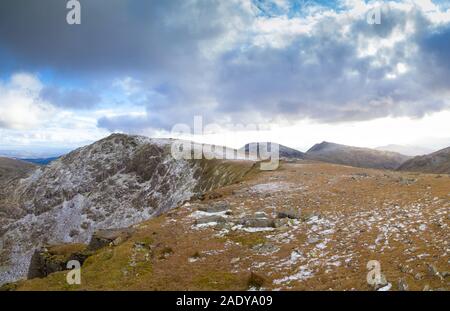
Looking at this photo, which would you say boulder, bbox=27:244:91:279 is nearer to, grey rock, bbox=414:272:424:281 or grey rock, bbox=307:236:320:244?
grey rock, bbox=307:236:320:244

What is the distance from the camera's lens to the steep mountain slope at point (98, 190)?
118 meters

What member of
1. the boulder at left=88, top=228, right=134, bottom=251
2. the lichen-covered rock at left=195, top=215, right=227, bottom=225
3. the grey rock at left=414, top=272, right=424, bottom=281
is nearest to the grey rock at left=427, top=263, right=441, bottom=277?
the grey rock at left=414, top=272, right=424, bottom=281

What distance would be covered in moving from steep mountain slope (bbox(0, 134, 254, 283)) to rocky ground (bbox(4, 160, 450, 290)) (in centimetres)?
6004

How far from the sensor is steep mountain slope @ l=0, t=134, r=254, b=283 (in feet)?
387

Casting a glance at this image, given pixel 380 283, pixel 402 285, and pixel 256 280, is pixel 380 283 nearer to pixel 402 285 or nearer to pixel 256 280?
pixel 402 285

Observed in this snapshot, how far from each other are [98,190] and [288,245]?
423 feet

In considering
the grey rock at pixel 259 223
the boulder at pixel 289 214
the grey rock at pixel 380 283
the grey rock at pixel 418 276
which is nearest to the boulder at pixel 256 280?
the grey rock at pixel 380 283

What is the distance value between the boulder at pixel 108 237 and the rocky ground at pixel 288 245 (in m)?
0.12

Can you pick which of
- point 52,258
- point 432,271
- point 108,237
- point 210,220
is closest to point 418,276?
point 432,271

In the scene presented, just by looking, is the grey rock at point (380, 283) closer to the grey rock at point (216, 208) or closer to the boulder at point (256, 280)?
the boulder at point (256, 280)

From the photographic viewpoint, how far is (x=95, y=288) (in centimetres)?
2270

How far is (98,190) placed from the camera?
14300cm
